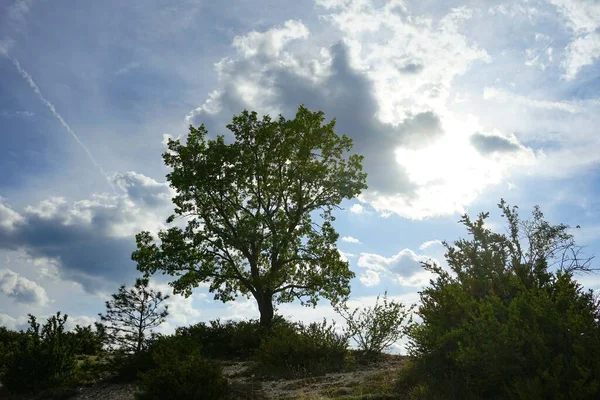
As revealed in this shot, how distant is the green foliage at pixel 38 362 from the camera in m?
13.6

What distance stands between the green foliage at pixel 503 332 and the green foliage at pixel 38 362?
34.7 feet

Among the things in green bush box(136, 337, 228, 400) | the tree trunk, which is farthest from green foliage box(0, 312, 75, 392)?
the tree trunk

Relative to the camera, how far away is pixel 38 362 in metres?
13.8

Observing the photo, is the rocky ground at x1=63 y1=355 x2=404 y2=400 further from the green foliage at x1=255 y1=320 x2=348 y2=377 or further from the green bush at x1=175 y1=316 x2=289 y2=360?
the green bush at x1=175 y1=316 x2=289 y2=360

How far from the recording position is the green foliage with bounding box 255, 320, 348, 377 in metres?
13.0

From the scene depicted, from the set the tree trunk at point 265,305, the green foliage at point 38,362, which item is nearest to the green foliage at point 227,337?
the tree trunk at point 265,305

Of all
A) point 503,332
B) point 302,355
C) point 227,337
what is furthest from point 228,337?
point 503,332

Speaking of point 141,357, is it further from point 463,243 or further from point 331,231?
point 331,231


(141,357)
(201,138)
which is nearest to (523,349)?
(141,357)

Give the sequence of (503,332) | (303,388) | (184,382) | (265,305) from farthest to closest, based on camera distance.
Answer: (265,305)
(303,388)
(184,382)
(503,332)

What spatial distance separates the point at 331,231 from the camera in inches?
917

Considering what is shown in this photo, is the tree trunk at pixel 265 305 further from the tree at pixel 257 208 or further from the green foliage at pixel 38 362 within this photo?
the green foliage at pixel 38 362

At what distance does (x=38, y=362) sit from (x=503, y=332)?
1287 cm

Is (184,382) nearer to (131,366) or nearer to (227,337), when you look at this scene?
(131,366)
